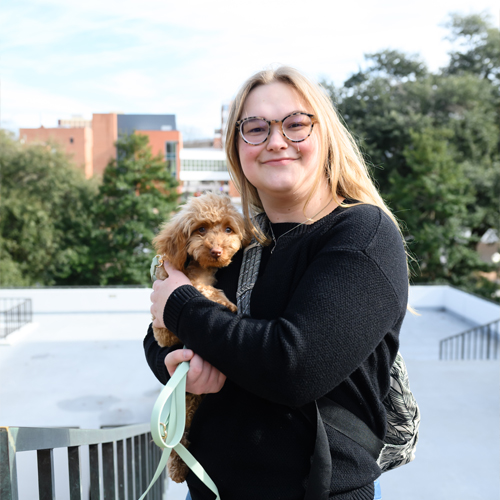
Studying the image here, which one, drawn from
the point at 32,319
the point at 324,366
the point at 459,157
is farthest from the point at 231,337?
the point at 459,157

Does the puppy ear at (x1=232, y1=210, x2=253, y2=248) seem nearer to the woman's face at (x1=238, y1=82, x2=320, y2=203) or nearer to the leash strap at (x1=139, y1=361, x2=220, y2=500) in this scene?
the woman's face at (x1=238, y1=82, x2=320, y2=203)

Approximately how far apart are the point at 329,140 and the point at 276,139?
0.17 m

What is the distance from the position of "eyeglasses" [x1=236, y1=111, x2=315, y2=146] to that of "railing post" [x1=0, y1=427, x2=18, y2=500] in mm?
928

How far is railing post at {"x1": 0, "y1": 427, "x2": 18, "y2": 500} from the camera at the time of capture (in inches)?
35.8

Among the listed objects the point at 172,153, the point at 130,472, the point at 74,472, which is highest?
the point at 172,153

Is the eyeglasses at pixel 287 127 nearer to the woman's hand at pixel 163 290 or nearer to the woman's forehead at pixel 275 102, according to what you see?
the woman's forehead at pixel 275 102

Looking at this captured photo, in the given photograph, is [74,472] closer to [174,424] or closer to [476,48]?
[174,424]

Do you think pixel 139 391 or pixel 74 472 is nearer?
pixel 74 472

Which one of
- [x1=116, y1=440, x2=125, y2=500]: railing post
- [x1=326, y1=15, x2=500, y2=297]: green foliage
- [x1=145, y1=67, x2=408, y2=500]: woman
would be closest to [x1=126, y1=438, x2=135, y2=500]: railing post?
[x1=116, y1=440, x2=125, y2=500]: railing post

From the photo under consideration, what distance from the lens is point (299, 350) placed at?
3.32 feet

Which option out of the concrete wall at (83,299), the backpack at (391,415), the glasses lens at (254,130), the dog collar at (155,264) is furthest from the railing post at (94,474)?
the concrete wall at (83,299)

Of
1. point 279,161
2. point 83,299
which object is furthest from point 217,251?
point 83,299

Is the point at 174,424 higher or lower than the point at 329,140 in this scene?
lower

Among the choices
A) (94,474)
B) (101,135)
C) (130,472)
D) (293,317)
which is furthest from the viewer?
(101,135)
